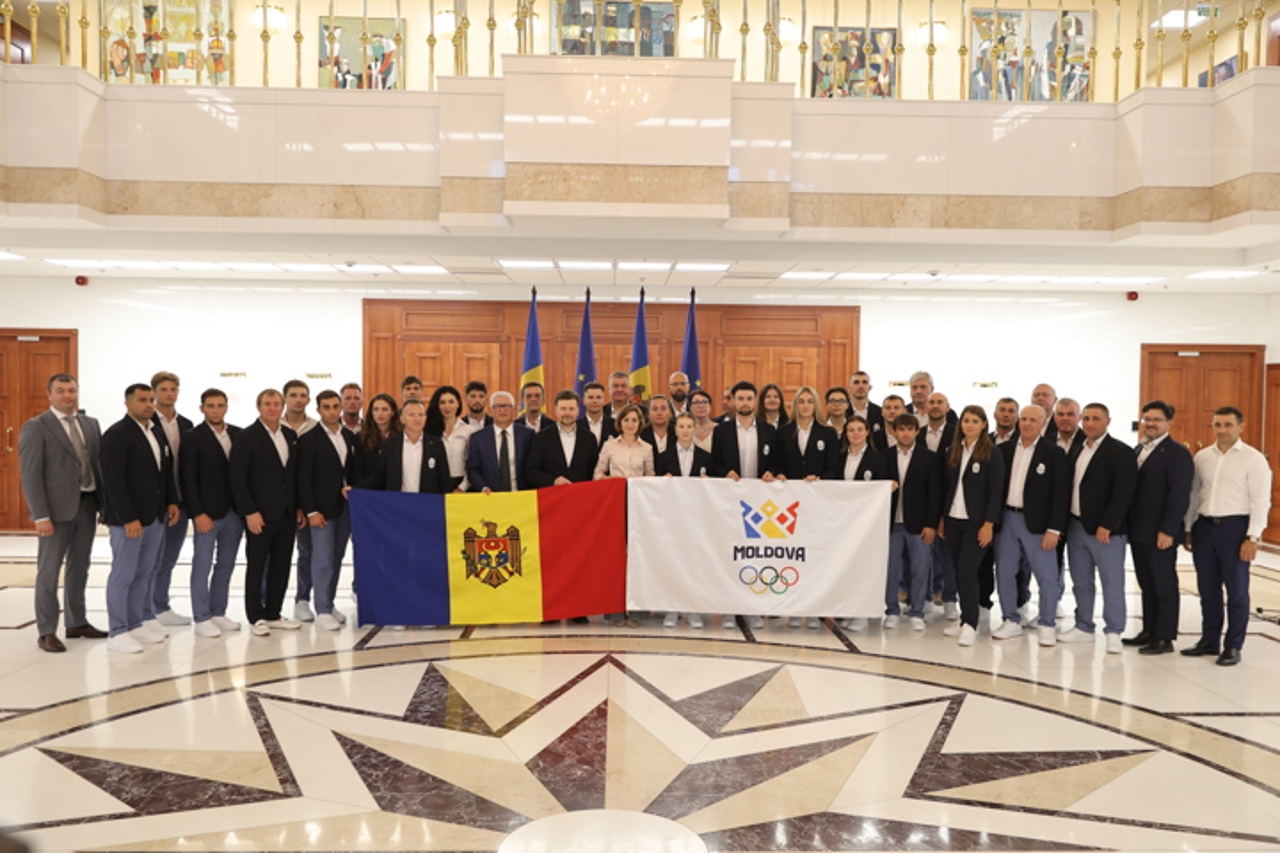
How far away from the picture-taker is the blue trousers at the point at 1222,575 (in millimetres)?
6074

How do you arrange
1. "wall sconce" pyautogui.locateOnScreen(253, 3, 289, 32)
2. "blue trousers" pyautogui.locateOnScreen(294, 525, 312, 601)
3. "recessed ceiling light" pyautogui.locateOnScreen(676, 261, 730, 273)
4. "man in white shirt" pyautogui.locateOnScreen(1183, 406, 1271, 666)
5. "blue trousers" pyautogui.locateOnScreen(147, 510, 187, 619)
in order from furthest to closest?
"wall sconce" pyautogui.locateOnScreen(253, 3, 289, 32)
"recessed ceiling light" pyautogui.locateOnScreen(676, 261, 730, 273)
"blue trousers" pyautogui.locateOnScreen(294, 525, 312, 601)
"blue trousers" pyautogui.locateOnScreen(147, 510, 187, 619)
"man in white shirt" pyautogui.locateOnScreen(1183, 406, 1271, 666)

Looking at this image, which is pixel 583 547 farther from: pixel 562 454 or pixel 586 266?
pixel 586 266

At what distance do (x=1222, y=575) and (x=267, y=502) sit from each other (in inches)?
251

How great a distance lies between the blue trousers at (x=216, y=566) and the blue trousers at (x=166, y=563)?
20cm

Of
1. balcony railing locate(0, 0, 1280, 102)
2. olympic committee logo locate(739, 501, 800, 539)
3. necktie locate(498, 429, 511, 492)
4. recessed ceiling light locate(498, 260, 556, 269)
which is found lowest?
olympic committee logo locate(739, 501, 800, 539)

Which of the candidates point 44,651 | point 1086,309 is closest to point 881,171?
point 1086,309

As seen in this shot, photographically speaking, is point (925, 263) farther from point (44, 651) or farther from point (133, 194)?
point (44, 651)

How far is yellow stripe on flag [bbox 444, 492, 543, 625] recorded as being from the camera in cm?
661

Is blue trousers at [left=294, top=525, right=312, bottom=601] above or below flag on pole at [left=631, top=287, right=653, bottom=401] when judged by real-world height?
below

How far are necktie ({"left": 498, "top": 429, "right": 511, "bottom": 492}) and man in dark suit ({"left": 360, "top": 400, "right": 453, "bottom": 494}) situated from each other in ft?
1.28

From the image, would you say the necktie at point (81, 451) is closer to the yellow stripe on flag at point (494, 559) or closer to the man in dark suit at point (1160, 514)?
the yellow stripe on flag at point (494, 559)

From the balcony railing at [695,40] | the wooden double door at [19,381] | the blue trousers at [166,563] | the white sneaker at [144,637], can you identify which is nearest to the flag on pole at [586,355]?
the balcony railing at [695,40]

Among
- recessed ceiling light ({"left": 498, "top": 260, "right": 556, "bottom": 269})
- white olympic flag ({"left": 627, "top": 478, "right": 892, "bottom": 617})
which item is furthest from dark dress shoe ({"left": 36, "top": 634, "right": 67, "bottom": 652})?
recessed ceiling light ({"left": 498, "top": 260, "right": 556, "bottom": 269})

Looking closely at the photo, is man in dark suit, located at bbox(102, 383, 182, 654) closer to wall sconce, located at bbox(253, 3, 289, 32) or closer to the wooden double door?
the wooden double door
